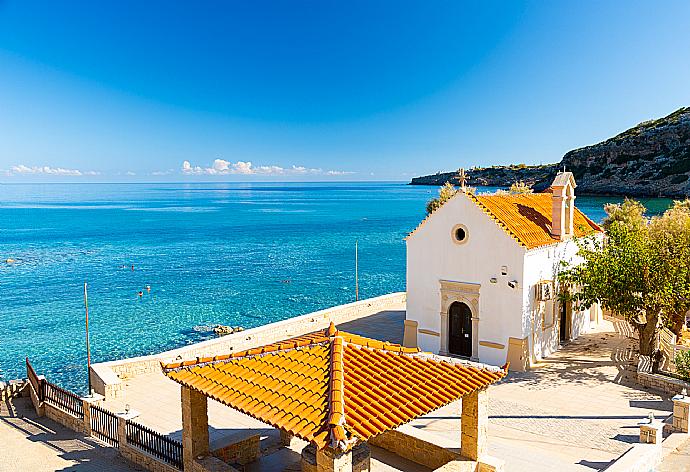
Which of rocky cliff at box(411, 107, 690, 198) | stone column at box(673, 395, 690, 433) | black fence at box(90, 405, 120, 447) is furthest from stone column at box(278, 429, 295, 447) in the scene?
rocky cliff at box(411, 107, 690, 198)

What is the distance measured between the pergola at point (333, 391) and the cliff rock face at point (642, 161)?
397ft

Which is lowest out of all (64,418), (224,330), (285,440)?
(224,330)

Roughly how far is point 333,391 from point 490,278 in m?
12.5

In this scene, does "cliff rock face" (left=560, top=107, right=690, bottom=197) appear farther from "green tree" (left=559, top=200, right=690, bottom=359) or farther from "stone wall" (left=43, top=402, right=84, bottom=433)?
"stone wall" (left=43, top=402, right=84, bottom=433)

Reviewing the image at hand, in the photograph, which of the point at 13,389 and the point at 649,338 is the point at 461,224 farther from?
the point at 13,389

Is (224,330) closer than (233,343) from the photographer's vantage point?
No

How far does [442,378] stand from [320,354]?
2180 millimetres

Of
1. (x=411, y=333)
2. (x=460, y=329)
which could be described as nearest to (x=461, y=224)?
(x=460, y=329)

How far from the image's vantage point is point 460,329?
20094 mm

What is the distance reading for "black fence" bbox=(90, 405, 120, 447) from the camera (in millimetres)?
12942

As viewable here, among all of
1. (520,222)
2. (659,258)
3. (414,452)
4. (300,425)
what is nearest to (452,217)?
(520,222)

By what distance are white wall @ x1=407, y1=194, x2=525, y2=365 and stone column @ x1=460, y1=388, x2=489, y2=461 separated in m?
9.49

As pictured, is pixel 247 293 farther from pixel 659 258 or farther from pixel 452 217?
pixel 659 258

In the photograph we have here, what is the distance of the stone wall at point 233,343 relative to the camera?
1730cm
